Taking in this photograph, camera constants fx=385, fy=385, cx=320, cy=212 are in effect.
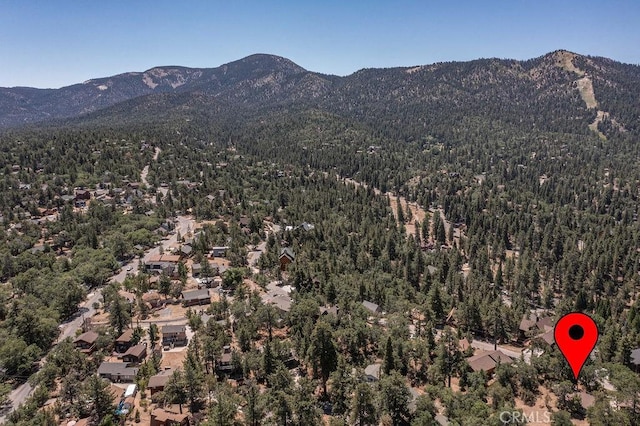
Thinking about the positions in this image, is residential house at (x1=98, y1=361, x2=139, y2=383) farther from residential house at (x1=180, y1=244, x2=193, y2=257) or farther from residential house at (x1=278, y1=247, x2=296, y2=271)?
residential house at (x1=180, y1=244, x2=193, y2=257)

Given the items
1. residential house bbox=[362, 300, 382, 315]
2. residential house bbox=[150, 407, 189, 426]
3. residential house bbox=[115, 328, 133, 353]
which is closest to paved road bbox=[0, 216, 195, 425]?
residential house bbox=[115, 328, 133, 353]

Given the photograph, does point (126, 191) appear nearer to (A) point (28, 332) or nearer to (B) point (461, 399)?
(A) point (28, 332)

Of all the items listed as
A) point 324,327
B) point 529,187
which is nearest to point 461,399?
point 324,327

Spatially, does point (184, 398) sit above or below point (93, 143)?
below

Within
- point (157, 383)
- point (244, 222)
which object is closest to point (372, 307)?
point (157, 383)

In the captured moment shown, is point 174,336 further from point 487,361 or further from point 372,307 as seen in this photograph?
point 487,361

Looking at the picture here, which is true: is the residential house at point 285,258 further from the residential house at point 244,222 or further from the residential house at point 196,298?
the residential house at point 244,222

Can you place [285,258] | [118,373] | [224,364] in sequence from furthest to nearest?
[285,258], [224,364], [118,373]
